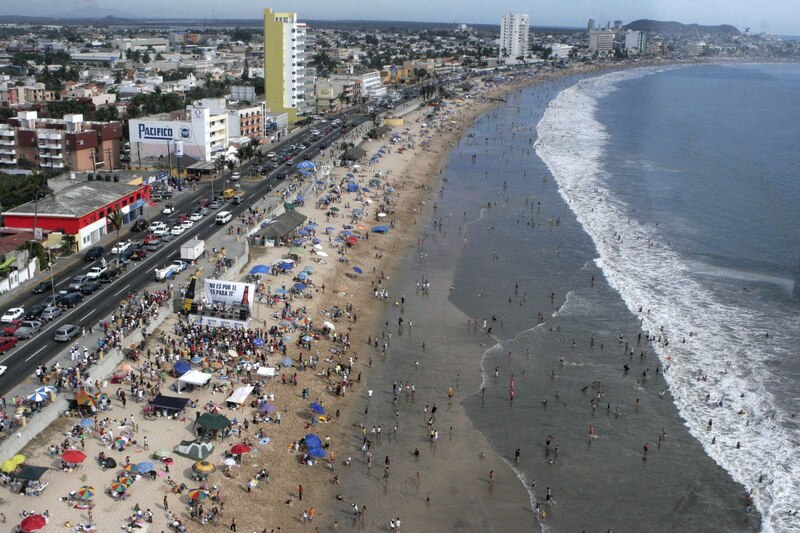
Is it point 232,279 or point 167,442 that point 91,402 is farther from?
point 232,279

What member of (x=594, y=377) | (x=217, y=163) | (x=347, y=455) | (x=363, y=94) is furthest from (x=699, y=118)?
(x=347, y=455)

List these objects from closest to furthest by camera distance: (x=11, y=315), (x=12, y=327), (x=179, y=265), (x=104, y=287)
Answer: (x=12, y=327) → (x=11, y=315) → (x=104, y=287) → (x=179, y=265)

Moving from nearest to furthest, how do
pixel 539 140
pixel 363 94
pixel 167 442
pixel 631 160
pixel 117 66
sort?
1. pixel 167 442
2. pixel 631 160
3. pixel 539 140
4. pixel 363 94
5. pixel 117 66

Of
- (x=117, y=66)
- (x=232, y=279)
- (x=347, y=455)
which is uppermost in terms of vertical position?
(x=117, y=66)

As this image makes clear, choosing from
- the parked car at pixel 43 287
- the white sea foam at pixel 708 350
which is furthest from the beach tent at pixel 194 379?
the white sea foam at pixel 708 350

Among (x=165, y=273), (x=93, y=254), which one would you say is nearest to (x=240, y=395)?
(x=165, y=273)

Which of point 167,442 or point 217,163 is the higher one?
point 217,163

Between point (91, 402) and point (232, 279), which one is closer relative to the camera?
point (91, 402)

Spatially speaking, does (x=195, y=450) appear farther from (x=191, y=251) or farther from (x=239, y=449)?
(x=191, y=251)
